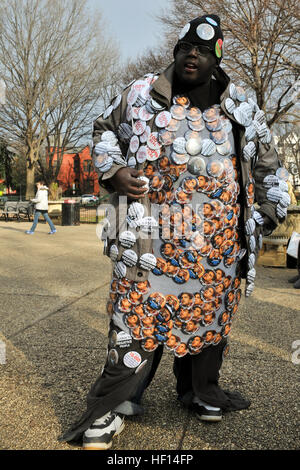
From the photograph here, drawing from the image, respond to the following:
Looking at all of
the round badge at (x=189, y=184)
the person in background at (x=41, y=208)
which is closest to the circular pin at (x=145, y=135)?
the round badge at (x=189, y=184)

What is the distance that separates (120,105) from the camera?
78.2 inches

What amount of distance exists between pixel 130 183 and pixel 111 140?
0.25m

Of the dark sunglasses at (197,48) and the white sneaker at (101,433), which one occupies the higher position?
the dark sunglasses at (197,48)

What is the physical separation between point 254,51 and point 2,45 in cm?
1283

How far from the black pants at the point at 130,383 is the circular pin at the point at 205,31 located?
4.39 ft

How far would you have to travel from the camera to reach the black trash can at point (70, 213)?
14.7 metres

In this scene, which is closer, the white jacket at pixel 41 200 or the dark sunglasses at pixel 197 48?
the dark sunglasses at pixel 197 48

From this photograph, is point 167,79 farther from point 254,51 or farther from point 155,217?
point 254,51

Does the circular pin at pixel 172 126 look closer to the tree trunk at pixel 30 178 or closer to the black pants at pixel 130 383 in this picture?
the black pants at pixel 130 383

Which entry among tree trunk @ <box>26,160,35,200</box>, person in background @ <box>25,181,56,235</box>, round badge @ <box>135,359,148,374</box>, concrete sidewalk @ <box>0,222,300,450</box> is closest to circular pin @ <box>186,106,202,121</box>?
round badge @ <box>135,359,148,374</box>

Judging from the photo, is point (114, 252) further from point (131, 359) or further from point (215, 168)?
point (215, 168)

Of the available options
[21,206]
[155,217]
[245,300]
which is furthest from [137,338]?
[21,206]

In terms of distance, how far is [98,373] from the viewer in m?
2.77

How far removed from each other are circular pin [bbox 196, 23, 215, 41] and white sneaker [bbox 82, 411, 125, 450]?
1707 mm
